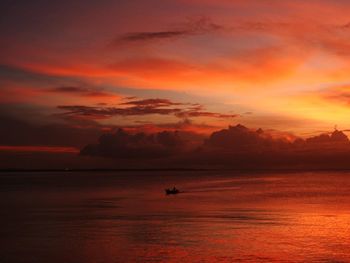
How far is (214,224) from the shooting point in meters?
53.4

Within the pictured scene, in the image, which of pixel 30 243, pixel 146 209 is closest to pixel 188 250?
pixel 30 243

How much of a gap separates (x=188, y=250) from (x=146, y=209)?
35.8m

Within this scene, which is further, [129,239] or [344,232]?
[344,232]

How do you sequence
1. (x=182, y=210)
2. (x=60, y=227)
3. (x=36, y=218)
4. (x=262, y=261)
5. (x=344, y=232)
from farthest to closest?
(x=182, y=210) < (x=36, y=218) < (x=60, y=227) < (x=344, y=232) < (x=262, y=261)

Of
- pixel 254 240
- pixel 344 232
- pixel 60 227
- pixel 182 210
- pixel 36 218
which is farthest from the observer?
pixel 182 210

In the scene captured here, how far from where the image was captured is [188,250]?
127 ft

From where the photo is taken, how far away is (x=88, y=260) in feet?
117

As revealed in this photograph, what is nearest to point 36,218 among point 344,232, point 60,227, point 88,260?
point 60,227

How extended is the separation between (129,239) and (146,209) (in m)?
29.8

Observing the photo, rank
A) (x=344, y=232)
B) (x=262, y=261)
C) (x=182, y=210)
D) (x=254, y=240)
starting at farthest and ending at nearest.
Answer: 1. (x=182, y=210)
2. (x=344, y=232)
3. (x=254, y=240)
4. (x=262, y=261)

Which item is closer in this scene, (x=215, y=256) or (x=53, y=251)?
(x=215, y=256)

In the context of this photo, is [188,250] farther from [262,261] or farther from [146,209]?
[146,209]

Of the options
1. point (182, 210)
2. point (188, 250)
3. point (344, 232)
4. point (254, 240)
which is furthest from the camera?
point (182, 210)

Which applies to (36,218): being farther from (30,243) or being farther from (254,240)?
(254,240)
